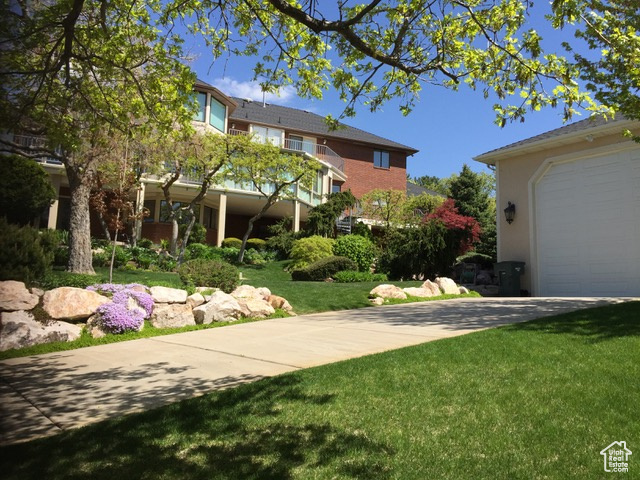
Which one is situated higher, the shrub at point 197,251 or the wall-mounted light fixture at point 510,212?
the wall-mounted light fixture at point 510,212

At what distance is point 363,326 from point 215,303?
2.82 meters

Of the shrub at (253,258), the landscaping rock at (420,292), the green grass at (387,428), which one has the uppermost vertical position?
the shrub at (253,258)

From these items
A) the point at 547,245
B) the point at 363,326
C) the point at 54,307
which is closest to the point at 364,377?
the point at 363,326

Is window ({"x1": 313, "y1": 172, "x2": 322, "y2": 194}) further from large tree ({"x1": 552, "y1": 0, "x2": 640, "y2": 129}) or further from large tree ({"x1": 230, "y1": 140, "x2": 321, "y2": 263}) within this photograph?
large tree ({"x1": 552, "y1": 0, "x2": 640, "y2": 129})

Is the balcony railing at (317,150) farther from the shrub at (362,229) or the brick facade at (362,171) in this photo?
the shrub at (362,229)

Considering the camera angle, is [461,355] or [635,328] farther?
[635,328]

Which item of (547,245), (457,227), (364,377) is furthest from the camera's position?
(457,227)

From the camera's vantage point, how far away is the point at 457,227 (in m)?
16.7

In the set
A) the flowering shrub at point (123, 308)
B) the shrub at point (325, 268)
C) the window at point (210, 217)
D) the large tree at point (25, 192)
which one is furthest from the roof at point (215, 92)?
the flowering shrub at point (123, 308)

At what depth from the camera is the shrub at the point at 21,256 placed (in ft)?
23.9

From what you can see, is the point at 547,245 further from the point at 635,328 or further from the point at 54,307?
the point at 54,307

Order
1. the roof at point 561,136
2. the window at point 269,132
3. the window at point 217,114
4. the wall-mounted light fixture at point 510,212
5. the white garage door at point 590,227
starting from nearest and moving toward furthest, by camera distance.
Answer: the white garage door at point 590,227, the roof at point 561,136, the wall-mounted light fixture at point 510,212, the window at point 217,114, the window at point 269,132

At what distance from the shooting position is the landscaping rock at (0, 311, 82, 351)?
6.28 m

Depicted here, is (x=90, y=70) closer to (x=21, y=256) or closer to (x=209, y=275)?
(x=21, y=256)
